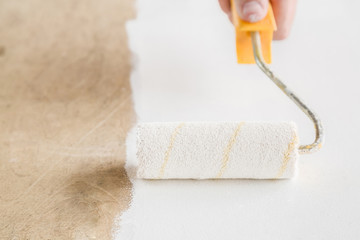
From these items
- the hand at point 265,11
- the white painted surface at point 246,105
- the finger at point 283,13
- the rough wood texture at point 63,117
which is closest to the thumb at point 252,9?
the hand at point 265,11

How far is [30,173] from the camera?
1.21 m

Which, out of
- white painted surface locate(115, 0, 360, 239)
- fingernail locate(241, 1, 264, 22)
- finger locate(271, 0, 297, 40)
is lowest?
white painted surface locate(115, 0, 360, 239)

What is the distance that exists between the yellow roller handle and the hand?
0.01 m

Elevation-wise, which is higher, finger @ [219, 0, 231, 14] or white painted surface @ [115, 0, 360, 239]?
A: finger @ [219, 0, 231, 14]

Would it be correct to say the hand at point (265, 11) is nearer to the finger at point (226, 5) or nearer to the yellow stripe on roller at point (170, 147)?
the finger at point (226, 5)

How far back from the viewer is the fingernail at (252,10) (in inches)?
41.8

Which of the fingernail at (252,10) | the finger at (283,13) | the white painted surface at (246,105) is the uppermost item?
the fingernail at (252,10)

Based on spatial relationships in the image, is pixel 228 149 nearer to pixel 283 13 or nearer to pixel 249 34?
pixel 249 34

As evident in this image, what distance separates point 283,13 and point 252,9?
0.27 metres

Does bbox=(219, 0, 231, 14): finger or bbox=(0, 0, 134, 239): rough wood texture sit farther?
bbox=(219, 0, 231, 14): finger

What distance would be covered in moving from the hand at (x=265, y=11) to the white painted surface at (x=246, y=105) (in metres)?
0.12

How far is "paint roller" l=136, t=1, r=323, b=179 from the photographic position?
1.10 meters

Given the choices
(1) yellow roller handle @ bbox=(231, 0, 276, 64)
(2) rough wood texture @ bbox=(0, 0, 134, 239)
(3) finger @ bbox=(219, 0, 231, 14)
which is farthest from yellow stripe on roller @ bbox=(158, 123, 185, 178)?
(3) finger @ bbox=(219, 0, 231, 14)

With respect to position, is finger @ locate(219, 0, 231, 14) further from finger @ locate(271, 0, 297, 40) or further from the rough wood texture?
the rough wood texture
